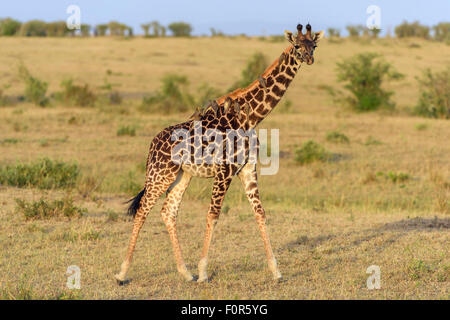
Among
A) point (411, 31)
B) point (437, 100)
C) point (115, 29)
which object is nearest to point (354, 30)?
point (411, 31)

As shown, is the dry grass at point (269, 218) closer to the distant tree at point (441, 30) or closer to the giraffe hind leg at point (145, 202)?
the giraffe hind leg at point (145, 202)

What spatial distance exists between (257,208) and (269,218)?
3062 millimetres

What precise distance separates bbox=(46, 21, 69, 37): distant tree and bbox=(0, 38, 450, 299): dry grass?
133 ft

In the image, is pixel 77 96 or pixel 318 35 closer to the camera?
pixel 318 35

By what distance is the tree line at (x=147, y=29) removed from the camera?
61.1 metres

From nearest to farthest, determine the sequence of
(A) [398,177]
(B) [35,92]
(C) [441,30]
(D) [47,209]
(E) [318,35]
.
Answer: (E) [318,35], (D) [47,209], (A) [398,177], (B) [35,92], (C) [441,30]

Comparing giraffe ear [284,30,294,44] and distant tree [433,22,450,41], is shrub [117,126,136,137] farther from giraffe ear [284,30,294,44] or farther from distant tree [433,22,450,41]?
distant tree [433,22,450,41]

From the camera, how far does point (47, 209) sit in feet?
28.6

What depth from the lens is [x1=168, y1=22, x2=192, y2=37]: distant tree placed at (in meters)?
69.1

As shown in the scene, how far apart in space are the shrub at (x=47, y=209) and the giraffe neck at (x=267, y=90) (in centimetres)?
357

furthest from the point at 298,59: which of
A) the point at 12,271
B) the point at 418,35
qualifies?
the point at 418,35

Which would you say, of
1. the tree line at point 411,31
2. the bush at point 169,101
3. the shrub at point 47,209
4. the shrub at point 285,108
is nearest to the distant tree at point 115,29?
the tree line at point 411,31

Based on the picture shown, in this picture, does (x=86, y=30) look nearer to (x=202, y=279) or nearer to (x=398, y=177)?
(x=398, y=177)
